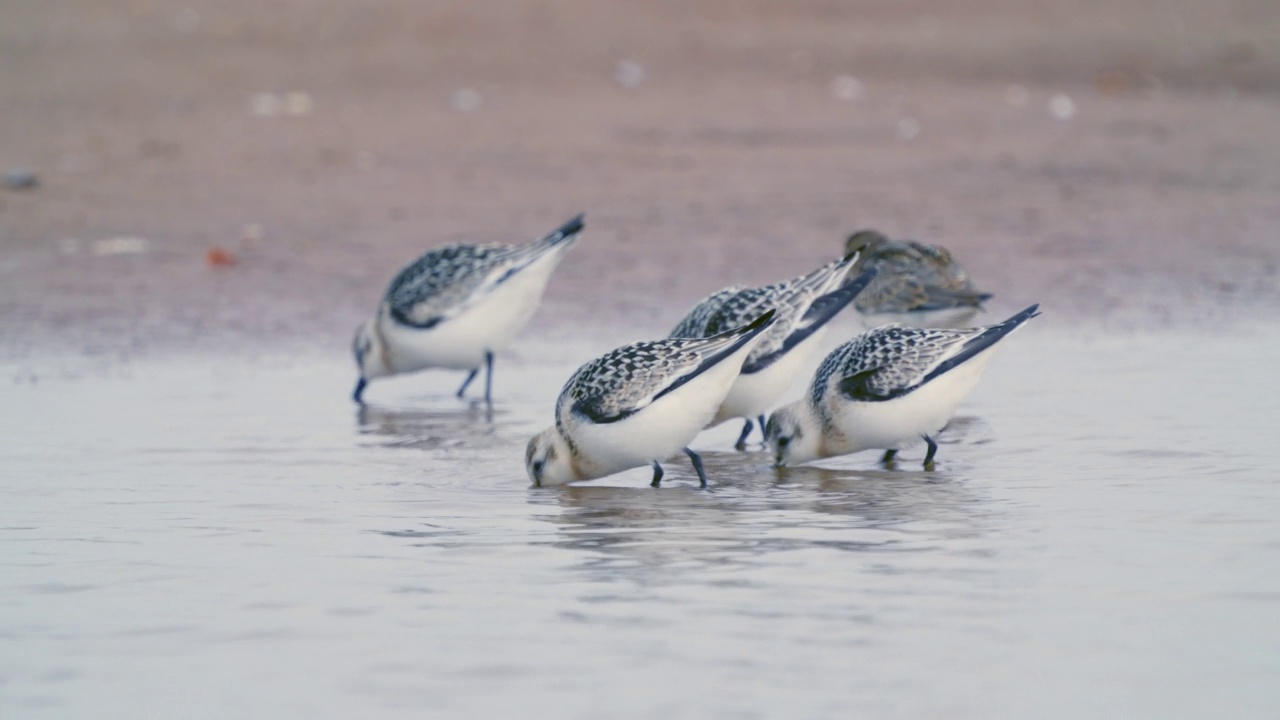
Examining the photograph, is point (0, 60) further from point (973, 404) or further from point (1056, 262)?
point (973, 404)

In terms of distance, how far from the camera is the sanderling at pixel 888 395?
28.5 feet

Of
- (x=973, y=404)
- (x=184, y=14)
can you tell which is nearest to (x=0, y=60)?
(x=184, y=14)

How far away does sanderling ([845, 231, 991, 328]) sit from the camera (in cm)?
1087

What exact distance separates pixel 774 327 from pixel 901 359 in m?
0.76

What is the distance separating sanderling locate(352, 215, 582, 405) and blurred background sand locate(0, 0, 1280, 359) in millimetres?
1421

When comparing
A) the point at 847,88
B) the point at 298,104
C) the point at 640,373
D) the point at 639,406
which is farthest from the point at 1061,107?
the point at 639,406

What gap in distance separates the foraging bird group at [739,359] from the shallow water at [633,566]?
0.69 feet

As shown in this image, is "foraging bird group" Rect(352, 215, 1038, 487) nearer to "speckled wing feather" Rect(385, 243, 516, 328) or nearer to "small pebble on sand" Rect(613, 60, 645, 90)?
"speckled wing feather" Rect(385, 243, 516, 328)

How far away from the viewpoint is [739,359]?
327 inches

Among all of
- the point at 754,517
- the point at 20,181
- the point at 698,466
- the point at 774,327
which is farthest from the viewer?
the point at 20,181

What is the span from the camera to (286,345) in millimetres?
12297

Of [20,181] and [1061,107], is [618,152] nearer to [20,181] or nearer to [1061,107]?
[1061,107]

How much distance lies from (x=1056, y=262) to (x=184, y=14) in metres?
11.4

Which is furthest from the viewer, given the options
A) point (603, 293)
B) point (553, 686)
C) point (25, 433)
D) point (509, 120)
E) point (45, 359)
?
point (509, 120)
